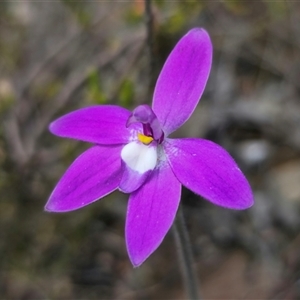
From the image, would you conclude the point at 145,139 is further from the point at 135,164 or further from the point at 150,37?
the point at 150,37

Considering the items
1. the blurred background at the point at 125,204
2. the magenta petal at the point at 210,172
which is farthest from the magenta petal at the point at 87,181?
the blurred background at the point at 125,204

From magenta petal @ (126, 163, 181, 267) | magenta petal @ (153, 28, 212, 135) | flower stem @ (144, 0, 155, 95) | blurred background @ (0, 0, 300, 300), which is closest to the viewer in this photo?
magenta petal @ (126, 163, 181, 267)

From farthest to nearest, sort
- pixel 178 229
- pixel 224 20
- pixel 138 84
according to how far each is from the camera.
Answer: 1. pixel 224 20
2. pixel 138 84
3. pixel 178 229

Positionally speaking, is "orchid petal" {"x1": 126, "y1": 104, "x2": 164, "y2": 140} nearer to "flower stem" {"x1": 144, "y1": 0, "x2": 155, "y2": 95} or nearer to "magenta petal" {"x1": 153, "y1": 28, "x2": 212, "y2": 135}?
"magenta petal" {"x1": 153, "y1": 28, "x2": 212, "y2": 135}

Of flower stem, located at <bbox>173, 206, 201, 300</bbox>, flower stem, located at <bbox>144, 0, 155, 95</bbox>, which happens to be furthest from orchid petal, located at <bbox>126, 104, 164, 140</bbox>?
flower stem, located at <bbox>144, 0, 155, 95</bbox>

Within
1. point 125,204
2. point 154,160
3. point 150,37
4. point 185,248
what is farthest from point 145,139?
point 125,204

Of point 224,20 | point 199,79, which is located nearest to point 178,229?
point 199,79

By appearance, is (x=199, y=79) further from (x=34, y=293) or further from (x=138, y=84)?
(x=34, y=293)
